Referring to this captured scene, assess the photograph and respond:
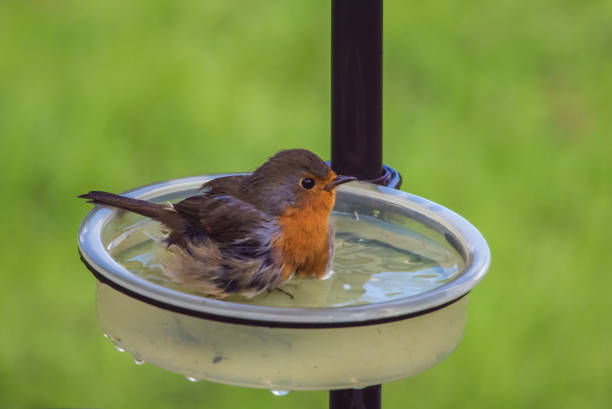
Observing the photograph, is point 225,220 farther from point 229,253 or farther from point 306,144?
point 306,144

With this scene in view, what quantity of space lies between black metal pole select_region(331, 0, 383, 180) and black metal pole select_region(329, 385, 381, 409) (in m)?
0.62

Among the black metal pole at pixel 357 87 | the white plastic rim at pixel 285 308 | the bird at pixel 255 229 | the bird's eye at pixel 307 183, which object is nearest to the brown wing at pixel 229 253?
the bird at pixel 255 229

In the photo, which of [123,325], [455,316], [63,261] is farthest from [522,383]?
[123,325]

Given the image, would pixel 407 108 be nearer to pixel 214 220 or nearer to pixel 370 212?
pixel 370 212

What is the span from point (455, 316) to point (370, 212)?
84 cm

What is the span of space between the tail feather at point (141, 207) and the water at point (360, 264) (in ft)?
0.30

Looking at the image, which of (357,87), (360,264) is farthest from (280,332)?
(357,87)

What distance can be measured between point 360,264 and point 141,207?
0.61 m

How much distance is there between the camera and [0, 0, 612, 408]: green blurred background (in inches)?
189

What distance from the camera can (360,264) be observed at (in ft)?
9.32

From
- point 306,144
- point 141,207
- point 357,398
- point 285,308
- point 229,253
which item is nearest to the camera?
point 285,308

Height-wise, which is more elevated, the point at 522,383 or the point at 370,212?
the point at 370,212

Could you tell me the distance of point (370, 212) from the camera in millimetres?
3119

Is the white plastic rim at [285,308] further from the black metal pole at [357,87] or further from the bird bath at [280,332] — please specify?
the black metal pole at [357,87]
